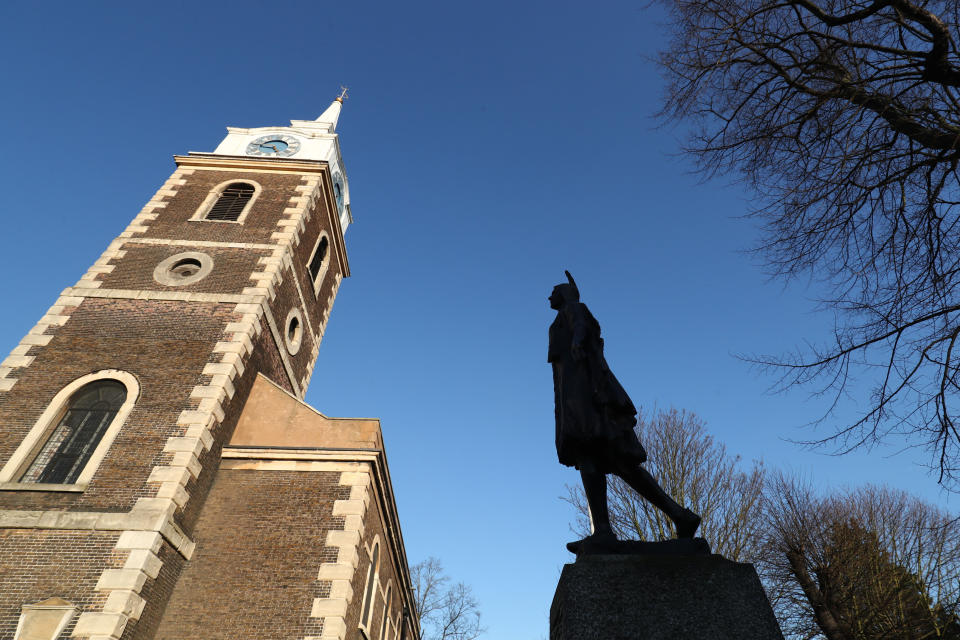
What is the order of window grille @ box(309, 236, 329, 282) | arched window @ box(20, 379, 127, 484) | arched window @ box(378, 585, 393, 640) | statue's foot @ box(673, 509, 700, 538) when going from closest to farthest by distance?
statue's foot @ box(673, 509, 700, 538)
arched window @ box(20, 379, 127, 484)
arched window @ box(378, 585, 393, 640)
window grille @ box(309, 236, 329, 282)

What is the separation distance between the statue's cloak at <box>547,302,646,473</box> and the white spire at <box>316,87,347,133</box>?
21.1 m

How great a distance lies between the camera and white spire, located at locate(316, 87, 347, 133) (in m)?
23.6

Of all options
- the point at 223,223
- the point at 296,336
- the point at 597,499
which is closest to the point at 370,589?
the point at 296,336

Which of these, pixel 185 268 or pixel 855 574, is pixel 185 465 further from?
pixel 855 574

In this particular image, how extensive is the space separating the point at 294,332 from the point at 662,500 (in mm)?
14331

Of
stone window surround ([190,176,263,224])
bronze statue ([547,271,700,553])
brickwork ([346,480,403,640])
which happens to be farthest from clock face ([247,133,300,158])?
bronze statue ([547,271,700,553])

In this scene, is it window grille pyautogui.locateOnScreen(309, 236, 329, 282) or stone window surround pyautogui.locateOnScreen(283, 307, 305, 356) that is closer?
stone window surround pyautogui.locateOnScreen(283, 307, 305, 356)

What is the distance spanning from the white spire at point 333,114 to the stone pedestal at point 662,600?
22.7m

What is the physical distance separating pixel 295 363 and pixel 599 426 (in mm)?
14015

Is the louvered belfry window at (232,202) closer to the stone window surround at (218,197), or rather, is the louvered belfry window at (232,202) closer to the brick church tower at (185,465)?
the stone window surround at (218,197)

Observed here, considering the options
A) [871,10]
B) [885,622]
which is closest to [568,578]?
[871,10]

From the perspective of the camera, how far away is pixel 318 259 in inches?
752

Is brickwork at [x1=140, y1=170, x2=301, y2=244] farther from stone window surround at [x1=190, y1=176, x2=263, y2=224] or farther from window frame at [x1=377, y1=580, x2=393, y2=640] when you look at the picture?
window frame at [x1=377, y1=580, x2=393, y2=640]

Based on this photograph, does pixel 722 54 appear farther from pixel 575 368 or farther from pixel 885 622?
pixel 885 622
